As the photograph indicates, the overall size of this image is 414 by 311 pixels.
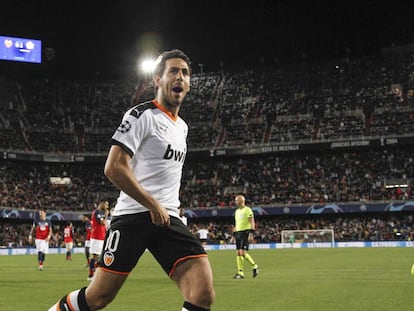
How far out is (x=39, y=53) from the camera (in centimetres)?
5744

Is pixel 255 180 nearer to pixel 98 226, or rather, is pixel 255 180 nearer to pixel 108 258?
pixel 98 226

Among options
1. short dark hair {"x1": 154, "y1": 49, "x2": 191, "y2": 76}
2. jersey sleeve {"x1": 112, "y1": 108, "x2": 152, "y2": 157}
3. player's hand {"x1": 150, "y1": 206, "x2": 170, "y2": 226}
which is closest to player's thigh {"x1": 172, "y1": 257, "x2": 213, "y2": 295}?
player's hand {"x1": 150, "y1": 206, "x2": 170, "y2": 226}

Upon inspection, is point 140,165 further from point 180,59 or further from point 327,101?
point 327,101

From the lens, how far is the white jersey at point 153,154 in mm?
5137

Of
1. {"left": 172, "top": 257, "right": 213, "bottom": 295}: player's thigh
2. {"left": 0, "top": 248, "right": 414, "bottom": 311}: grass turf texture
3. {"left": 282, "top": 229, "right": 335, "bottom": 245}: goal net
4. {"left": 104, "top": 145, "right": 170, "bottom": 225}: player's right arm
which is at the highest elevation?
{"left": 104, "top": 145, "right": 170, "bottom": 225}: player's right arm

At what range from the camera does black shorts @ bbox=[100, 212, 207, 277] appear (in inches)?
205

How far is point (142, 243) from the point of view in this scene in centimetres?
525

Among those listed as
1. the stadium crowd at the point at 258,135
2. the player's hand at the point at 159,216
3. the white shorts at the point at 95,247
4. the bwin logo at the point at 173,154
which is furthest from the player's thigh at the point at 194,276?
the stadium crowd at the point at 258,135

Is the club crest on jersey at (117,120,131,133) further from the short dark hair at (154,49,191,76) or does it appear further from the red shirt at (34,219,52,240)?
the red shirt at (34,219,52,240)

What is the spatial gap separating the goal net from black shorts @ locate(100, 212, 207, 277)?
146ft

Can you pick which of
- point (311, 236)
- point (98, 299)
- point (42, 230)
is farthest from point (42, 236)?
point (311, 236)

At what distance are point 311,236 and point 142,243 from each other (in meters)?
45.4

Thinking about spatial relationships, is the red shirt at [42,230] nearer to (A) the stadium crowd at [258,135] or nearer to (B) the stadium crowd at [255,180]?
(A) the stadium crowd at [258,135]

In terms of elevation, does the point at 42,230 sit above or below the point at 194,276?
below
